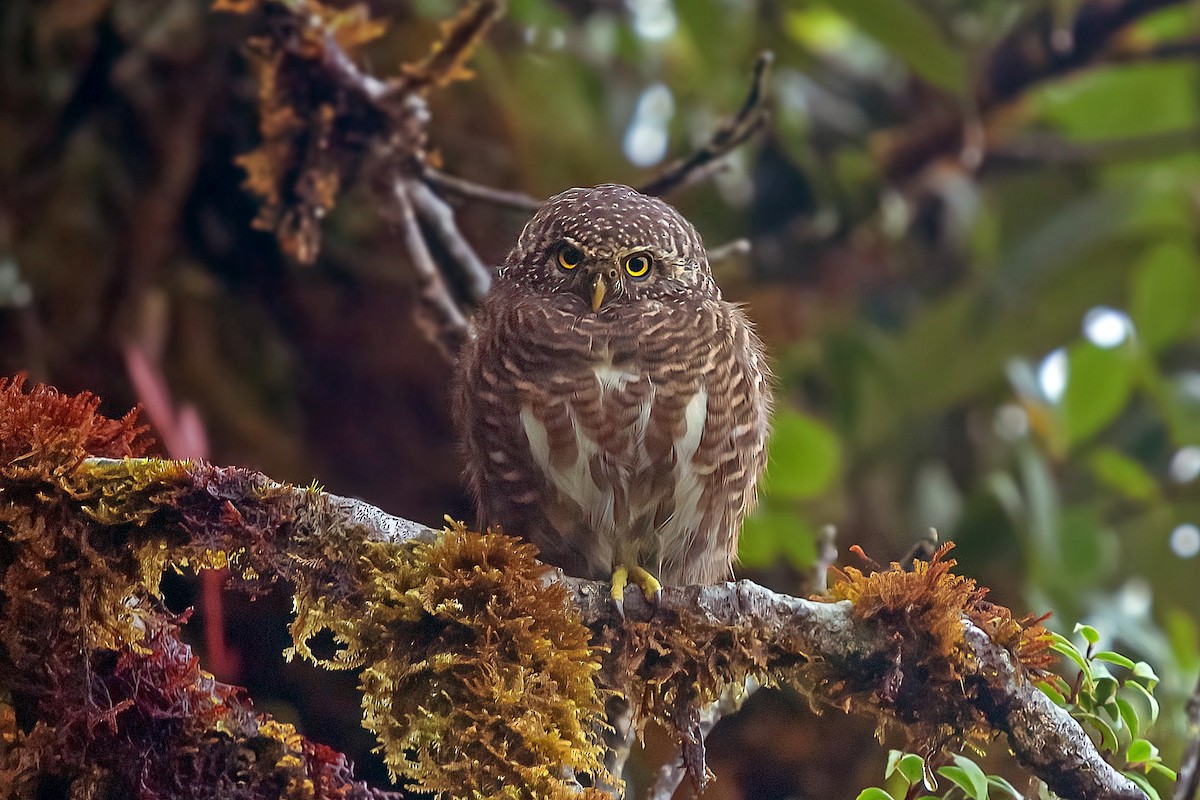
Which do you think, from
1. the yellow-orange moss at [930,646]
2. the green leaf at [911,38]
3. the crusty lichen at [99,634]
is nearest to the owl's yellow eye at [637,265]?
the yellow-orange moss at [930,646]

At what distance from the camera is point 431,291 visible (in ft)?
7.91

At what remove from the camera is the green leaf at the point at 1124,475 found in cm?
358

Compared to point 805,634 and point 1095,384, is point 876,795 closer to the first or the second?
point 805,634

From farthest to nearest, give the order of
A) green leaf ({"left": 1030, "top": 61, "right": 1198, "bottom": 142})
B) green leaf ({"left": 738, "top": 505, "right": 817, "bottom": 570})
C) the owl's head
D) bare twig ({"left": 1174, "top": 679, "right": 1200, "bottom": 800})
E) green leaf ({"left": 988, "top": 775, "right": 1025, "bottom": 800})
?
1. green leaf ({"left": 1030, "top": 61, "right": 1198, "bottom": 142})
2. green leaf ({"left": 738, "top": 505, "right": 817, "bottom": 570})
3. the owl's head
4. green leaf ({"left": 988, "top": 775, "right": 1025, "bottom": 800})
5. bare twig ({"left": 1174, "top": 679, "right": 1200, "bottom": 800})

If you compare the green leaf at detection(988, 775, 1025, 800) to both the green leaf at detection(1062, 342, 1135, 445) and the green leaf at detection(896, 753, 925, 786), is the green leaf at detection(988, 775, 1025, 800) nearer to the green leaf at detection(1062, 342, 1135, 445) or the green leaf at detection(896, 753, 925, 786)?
the green leaf at detection(896, 753, 925, 786)

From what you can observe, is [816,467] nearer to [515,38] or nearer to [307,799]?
[515,38]

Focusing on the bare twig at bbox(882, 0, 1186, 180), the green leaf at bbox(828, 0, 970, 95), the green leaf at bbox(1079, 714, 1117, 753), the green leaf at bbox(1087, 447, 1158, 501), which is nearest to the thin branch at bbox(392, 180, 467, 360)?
the green leaf at bbox(1079, 714, 1117, 753)

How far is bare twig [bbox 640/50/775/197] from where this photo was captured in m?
2.36

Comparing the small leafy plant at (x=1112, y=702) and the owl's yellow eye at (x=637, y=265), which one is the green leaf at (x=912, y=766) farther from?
the owl's yellow eye at (x=637, y=265)

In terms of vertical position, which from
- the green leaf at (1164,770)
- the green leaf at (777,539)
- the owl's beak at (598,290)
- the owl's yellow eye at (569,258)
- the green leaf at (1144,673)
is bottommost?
the green leaf at (777,539)

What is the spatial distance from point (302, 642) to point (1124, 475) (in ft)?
9.17

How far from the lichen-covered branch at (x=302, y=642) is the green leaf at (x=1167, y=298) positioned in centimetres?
230

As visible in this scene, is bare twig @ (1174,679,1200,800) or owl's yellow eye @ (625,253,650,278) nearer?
bare twig @ (1174,679,1200,800)

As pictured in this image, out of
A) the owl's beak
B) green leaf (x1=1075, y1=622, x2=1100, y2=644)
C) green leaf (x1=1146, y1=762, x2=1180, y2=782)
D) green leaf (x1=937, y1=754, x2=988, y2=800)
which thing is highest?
the owl's beak
